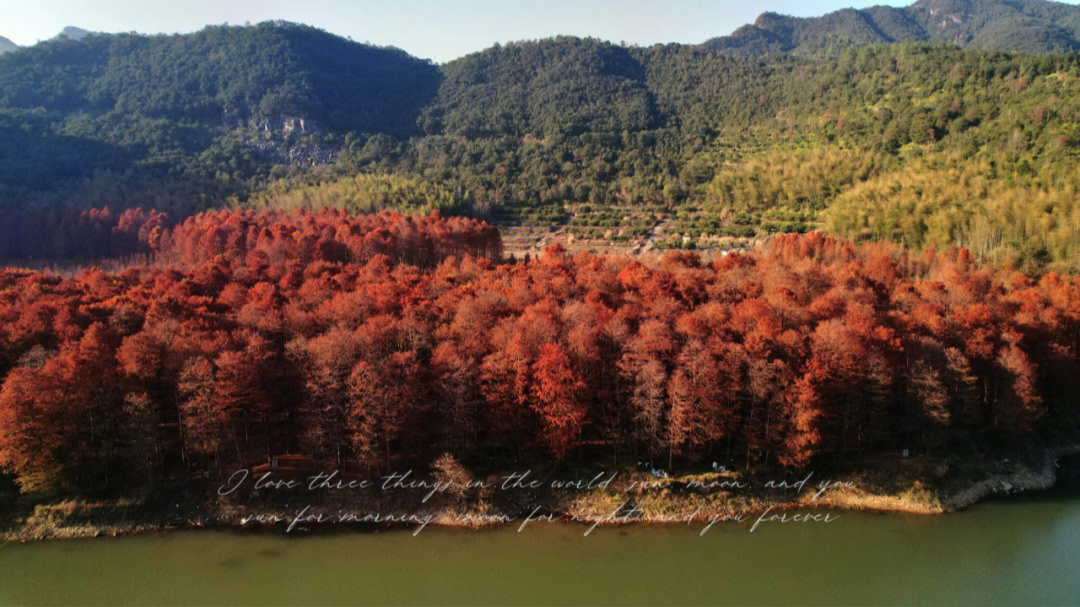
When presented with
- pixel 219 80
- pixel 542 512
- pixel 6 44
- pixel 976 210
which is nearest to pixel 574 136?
pixel 219 80

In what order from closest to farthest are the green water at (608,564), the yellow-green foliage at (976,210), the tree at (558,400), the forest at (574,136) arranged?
the green water at (608,564) < the tree at (558,400) < the yellow-green foliage at (976,210) < the forest at (574,136)

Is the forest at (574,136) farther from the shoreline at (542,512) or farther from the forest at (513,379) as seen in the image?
the shoreline at (542,512)

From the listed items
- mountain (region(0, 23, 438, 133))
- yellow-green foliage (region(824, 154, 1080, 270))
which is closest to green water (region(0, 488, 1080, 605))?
yellow-green foliage (region(824, 154, 1080, 270))

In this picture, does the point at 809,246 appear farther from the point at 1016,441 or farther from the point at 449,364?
the point at 449,364

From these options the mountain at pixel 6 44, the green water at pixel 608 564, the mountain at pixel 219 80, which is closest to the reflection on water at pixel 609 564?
the green water at pixel 608 564

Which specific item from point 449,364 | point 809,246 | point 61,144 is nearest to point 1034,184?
point 809,246

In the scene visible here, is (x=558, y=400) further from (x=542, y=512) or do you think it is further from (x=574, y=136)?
(x=574, y=136)
